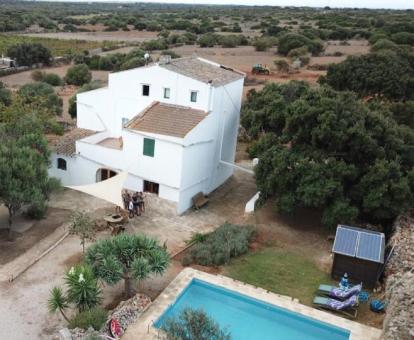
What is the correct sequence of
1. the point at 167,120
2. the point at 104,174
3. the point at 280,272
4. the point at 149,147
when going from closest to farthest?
the point at 280,272 → the point at 149,147 → the point at 167,120 → the point at 104,174

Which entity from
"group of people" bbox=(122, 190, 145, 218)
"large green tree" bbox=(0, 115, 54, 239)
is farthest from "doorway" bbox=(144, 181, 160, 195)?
"large green tree" bbox=(0, 115, 54, 239)

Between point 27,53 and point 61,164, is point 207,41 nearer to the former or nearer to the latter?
point 27,53

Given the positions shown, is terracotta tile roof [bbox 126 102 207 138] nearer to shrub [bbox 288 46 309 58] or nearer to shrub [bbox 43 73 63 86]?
shrub [bbox 43 73 63 86]

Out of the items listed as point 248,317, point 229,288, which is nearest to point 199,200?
point 229,288

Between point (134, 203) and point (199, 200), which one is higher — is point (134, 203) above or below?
above

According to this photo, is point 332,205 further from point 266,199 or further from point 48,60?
point 48,60

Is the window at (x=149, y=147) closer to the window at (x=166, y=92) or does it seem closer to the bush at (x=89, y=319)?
the window at (x=166, y=92)

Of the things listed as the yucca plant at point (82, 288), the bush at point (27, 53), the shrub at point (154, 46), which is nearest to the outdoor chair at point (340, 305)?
the yucca plant at point (82, 288)
